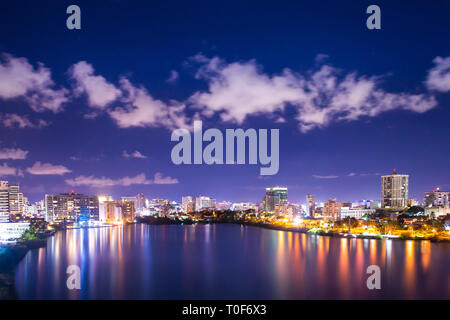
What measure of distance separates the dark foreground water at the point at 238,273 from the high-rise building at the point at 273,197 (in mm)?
31668

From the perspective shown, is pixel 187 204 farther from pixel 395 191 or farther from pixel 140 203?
pixel 395 191

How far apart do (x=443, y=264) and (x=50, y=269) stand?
1153 centimetres

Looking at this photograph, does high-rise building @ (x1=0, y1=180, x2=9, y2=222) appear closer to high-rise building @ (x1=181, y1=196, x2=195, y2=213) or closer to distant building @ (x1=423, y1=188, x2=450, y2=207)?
high-rise building @ (x1=181, y1=196, x2=195, y2=213)

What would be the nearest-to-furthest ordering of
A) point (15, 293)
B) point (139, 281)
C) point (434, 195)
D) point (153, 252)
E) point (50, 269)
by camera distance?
point (15, 293), point (139, 281), point (50, 269), point (153, 252), point (434, 195)

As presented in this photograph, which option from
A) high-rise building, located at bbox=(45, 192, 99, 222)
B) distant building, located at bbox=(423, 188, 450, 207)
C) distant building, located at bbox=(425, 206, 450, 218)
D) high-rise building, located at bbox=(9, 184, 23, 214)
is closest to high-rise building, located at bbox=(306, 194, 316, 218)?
distant building, located at bbox=(423, 188, 450, 207)

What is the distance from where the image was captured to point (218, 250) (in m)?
13.1

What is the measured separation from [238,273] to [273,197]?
122 feet

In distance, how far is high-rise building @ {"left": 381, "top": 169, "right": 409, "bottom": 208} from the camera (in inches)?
1335

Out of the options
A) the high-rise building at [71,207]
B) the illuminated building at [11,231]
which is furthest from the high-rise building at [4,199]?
the illuminated building at [11,231]

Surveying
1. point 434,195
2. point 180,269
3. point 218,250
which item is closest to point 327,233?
point 218,250

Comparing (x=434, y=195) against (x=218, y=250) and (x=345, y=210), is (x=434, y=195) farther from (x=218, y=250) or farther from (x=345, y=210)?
(x=218, y=250)

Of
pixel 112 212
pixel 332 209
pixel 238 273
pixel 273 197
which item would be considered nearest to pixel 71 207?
pixel 112 212

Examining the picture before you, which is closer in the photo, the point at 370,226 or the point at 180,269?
the point at 180,269
